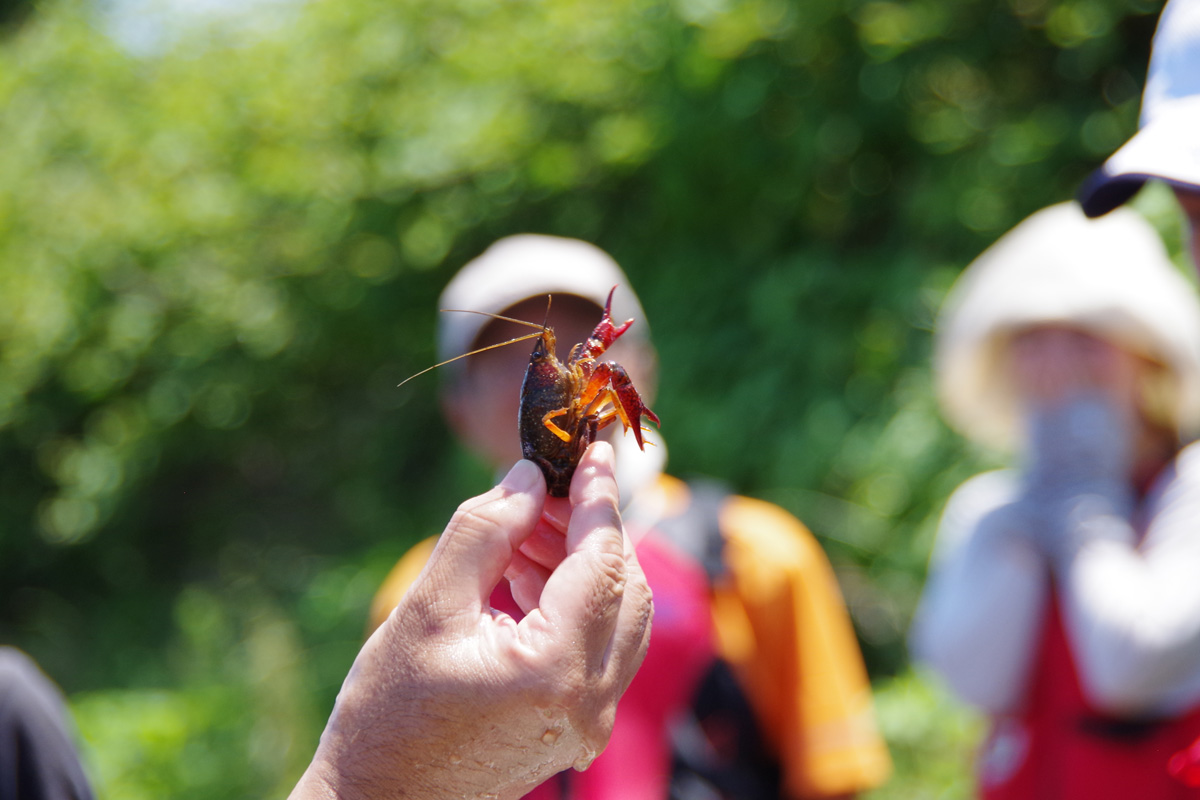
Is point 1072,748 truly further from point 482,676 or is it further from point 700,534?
point 482,676

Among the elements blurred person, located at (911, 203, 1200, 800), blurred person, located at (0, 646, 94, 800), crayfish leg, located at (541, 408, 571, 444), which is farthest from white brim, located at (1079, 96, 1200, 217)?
blurred person, located at (0, 646, 94, 800)

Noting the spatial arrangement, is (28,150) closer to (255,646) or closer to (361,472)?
(361,472)

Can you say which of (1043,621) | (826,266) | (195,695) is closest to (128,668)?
(195,695)

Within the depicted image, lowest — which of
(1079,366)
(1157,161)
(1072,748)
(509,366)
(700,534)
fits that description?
(1072,748)

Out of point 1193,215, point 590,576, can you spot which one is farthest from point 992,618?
point 590,576

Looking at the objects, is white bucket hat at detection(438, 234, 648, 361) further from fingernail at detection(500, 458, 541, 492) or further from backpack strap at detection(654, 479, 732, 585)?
fingernail at detection(500, 458, 541, 492)
